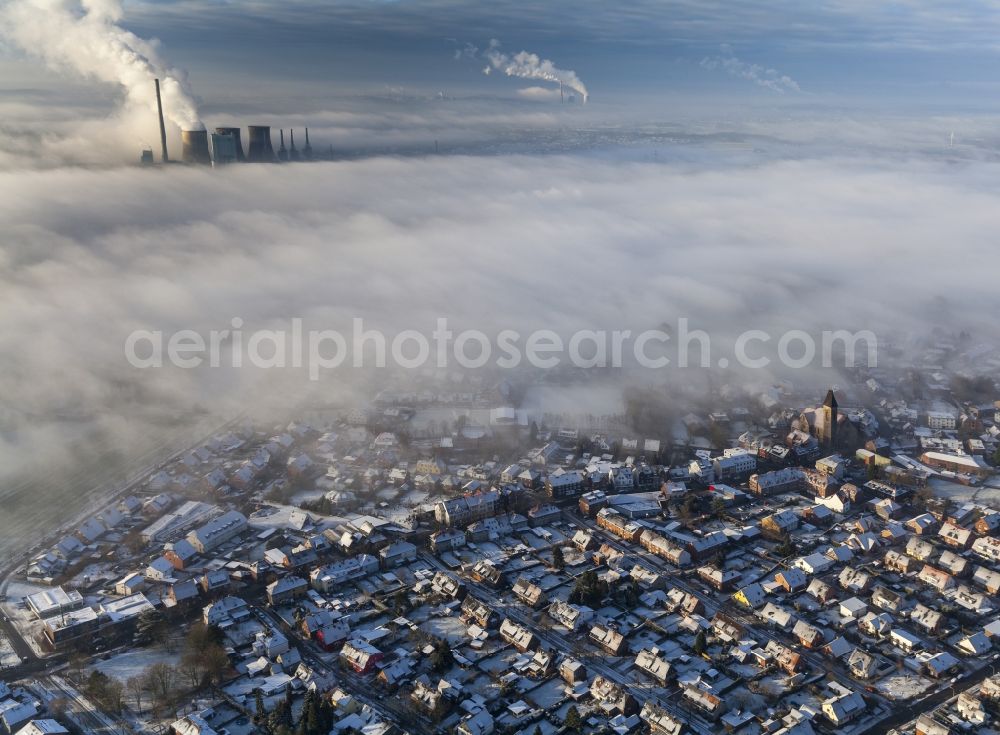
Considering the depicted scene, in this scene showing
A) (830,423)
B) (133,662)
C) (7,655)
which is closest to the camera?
(133,662)

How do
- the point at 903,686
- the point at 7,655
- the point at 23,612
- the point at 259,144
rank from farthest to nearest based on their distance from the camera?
1. the point at 259,144
2. the point at 23,612
3. the point at 7,655
4. the point at 903,686

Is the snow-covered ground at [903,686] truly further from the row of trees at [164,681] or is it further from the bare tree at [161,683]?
the bare tree at [161,683]

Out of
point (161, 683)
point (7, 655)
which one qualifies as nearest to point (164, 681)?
point (161, 683)

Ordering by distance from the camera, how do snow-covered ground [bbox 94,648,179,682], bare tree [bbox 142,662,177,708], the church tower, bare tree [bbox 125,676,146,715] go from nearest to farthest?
1. bare tree [bbox 125,676,146,715]
2. bare tree [bbox 142,662,177,708]
3. snow-covered ground [bbox 94,648,179,682]
4. the church tower

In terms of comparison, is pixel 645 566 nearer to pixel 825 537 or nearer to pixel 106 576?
pixel 825 537

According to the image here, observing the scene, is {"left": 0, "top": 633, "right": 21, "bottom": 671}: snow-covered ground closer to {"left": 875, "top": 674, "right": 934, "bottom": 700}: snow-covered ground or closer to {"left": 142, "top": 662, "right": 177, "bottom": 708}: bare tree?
{"left": 142, "top": 662, "right": 177, "bottom": 708}: bare tree

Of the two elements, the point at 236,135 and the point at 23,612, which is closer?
the point at 23,612

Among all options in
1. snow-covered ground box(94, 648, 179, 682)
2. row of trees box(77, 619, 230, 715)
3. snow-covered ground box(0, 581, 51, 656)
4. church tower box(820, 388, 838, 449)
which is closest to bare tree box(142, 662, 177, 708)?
row of trees box(77, 619, 230, 715)

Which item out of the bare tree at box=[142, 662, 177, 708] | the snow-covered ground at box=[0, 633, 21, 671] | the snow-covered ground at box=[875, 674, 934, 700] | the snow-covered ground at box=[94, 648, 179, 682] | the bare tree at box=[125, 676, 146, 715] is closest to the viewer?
the bare tree at box=[125, 676, 146, 715]

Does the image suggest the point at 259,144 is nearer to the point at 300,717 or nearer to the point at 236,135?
the point at 236,135
